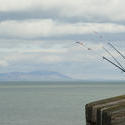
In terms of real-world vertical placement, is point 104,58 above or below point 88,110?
above

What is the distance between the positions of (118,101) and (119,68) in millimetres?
783

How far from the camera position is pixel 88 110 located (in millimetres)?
10789

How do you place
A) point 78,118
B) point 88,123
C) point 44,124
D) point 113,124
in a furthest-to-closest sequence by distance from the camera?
point 78,118
point 44,124
point 88,123
point 113,124

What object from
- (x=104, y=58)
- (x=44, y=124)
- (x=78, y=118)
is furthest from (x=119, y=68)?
(x=78, y=118)

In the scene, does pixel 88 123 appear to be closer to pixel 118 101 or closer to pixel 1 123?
pixel 118 101

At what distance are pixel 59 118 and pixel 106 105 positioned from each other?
80.7m

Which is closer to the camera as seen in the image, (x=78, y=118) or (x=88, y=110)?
(x=88, y=110)

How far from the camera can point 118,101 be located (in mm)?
11234

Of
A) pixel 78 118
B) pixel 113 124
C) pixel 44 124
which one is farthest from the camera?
pixel 78 118

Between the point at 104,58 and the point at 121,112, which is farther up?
the point at 104,58

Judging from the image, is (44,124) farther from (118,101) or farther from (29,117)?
(118,101)

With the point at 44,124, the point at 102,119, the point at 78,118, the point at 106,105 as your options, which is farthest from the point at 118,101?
the point at 78,118

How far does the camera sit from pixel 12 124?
8106cm

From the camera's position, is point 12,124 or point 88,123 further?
point 12,124
